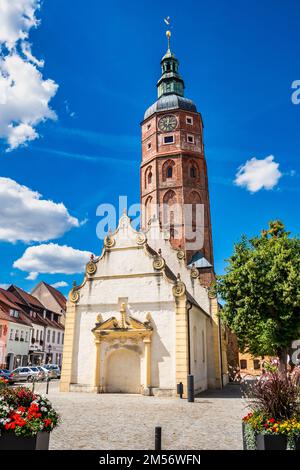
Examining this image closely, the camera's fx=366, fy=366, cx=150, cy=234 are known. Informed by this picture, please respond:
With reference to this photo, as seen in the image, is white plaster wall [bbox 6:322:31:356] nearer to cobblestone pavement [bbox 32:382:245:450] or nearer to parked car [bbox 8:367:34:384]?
parked car [bbox 8:367:34:384]

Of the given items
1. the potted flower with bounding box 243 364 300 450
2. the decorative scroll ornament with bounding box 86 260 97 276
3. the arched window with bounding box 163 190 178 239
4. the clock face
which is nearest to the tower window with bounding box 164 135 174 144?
the clock face

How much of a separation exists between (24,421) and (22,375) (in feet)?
107

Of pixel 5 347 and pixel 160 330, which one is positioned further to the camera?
pixel 5 347

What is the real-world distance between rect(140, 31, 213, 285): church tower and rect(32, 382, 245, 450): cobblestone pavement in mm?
21719

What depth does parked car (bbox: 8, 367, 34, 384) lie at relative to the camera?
34.9 m

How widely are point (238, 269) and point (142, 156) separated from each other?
2799cm

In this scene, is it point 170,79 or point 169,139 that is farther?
point 170,79

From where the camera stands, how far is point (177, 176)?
42.9 m

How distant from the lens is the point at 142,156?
47438 mm

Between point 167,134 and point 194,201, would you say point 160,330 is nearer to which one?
point 194,201

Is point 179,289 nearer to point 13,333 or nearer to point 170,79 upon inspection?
point 13,333

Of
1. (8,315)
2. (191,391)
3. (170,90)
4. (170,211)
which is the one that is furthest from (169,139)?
(191,391)

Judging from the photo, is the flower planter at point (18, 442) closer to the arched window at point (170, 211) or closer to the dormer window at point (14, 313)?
the arched window at point (170, 211)
